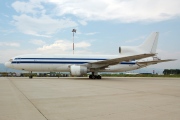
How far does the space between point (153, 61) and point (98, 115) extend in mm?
24345

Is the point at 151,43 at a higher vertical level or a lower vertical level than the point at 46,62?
higher

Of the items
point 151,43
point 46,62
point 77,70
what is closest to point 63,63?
point 46,62

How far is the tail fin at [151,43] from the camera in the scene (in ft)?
94.7

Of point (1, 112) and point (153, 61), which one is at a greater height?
point (153, 61)

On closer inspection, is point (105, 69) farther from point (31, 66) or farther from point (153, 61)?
point (31, 66)

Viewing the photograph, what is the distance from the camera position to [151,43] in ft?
95.1

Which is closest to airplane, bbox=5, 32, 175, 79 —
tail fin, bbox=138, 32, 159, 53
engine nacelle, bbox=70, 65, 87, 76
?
engine nacelle, bbox=70, 65, 87, 76

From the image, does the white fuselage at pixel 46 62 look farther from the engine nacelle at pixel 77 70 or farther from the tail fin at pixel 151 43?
the tail fin at pixel 151 43

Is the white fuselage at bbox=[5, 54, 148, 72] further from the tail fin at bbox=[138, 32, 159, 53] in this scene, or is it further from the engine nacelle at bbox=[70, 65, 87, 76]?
the tail fin at bbox=[138, 32, 159, 53]

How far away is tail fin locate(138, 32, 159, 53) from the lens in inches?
1136

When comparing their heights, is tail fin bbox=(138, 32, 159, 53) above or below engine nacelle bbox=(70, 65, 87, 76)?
above

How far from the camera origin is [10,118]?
187 inches

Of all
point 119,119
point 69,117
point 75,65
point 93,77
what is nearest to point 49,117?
point 69,117

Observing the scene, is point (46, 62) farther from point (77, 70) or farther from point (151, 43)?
point (151, 43)
